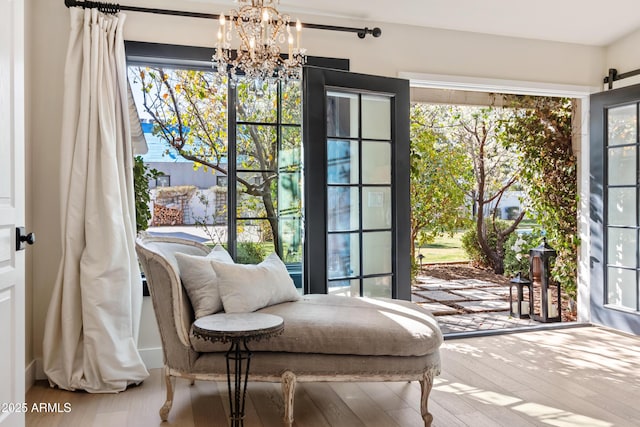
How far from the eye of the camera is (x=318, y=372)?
2609 mm

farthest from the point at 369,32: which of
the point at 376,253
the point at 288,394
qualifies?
the point at 288,394

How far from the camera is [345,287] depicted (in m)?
3.79

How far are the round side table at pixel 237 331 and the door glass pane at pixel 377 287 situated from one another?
4.79ft

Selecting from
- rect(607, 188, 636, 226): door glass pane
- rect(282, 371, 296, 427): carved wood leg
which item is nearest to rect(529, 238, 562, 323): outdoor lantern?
rect(607, 188, 636, 226): door glass pane

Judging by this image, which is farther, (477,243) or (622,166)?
(477,243)

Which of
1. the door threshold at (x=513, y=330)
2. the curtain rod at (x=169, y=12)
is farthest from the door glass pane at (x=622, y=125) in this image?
the curtain rod at (x=169, y=12)

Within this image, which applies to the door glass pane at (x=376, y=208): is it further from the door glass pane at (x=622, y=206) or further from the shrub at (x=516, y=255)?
the shrub at (x=516, y=255)

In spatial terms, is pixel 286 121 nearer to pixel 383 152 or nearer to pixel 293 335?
pixel 383 152

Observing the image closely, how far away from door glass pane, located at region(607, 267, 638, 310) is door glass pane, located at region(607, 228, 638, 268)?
0.26ft

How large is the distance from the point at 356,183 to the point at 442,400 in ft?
5.27

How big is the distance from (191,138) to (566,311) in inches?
185

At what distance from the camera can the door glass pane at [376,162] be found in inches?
152

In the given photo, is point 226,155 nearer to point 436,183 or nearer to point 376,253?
point 376,253

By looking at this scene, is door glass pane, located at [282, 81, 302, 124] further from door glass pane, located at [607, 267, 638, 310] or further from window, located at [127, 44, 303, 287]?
door glass pane, located at [607, 267, 638, 310]
